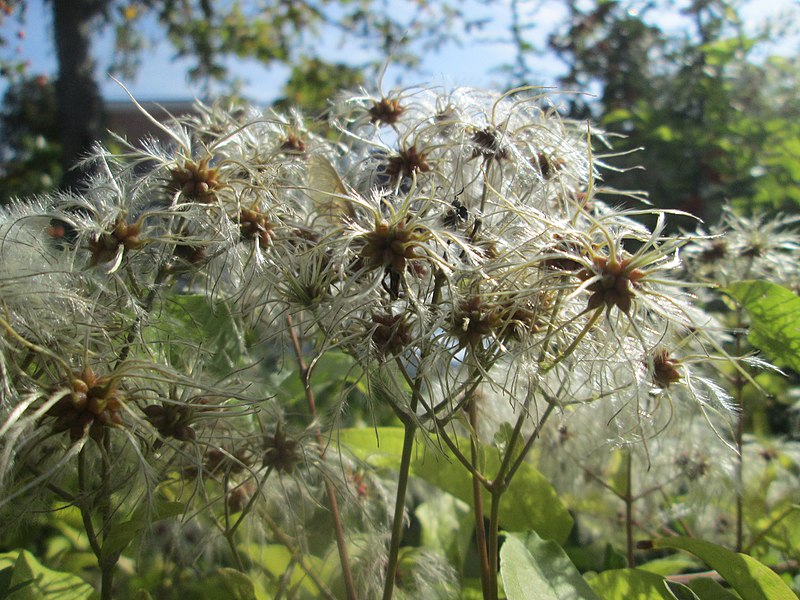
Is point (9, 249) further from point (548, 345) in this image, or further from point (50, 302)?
point (548, 345)

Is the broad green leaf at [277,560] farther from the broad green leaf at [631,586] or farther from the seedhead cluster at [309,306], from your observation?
the broad green leaf at [631,586]

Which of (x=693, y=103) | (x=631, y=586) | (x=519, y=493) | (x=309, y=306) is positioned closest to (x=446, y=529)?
(x=519, y=493)

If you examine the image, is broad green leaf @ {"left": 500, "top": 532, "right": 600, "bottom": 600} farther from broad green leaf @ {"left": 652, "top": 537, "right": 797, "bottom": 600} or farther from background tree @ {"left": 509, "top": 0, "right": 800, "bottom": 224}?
background tree @ {"left": 509, "top": 0, "right": 800, "bottom": 224}

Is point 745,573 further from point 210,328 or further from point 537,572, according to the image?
point 210,328

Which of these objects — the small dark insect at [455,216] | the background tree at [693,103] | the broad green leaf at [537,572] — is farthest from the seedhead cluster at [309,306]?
the background tree at [693,103]

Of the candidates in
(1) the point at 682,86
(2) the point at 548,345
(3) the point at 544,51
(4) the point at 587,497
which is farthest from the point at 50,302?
(3) the point at 544,51

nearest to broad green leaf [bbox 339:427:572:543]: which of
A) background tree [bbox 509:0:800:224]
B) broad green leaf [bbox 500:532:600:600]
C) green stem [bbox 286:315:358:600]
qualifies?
green stem [bbox 286:315:358:600]
